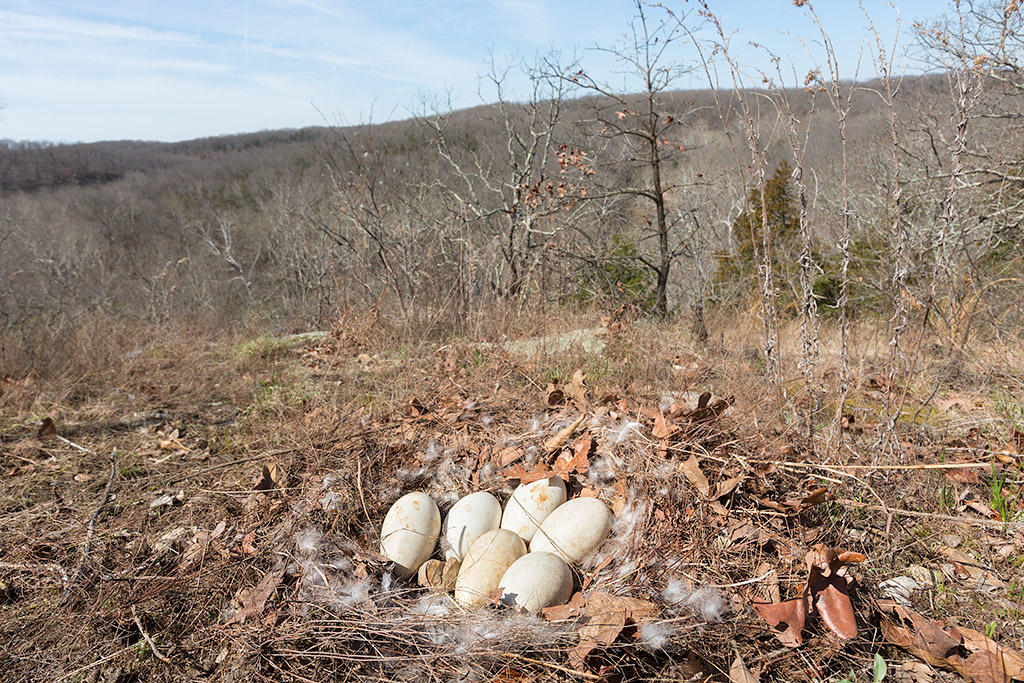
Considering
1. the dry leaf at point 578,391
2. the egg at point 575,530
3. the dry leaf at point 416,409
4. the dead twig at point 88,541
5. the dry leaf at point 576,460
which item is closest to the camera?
the egg at point 575,530

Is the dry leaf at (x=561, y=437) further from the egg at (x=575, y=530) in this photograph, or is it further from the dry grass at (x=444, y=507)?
the egg at (x=575, y=530)

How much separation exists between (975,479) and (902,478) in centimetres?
39

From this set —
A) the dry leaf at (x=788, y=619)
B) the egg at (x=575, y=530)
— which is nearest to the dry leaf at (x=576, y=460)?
the egg at (x=575, y=530)

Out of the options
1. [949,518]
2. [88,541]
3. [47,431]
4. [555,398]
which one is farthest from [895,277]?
[47,431]

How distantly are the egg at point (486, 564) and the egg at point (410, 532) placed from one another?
217 mm

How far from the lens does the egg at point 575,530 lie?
234cm

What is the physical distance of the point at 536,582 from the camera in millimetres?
2148

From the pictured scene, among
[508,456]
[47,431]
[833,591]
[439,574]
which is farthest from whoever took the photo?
[47,431]

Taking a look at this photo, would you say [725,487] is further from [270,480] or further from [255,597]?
[270,480]

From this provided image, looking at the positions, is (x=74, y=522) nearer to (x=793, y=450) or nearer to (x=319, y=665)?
(x=319, y=665)

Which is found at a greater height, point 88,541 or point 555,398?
point 555,398

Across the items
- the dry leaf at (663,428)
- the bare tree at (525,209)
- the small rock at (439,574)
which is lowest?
the small rock at (439,574)

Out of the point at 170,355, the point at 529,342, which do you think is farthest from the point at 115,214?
the point at 529,342

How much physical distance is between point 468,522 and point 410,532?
26 centimetres
